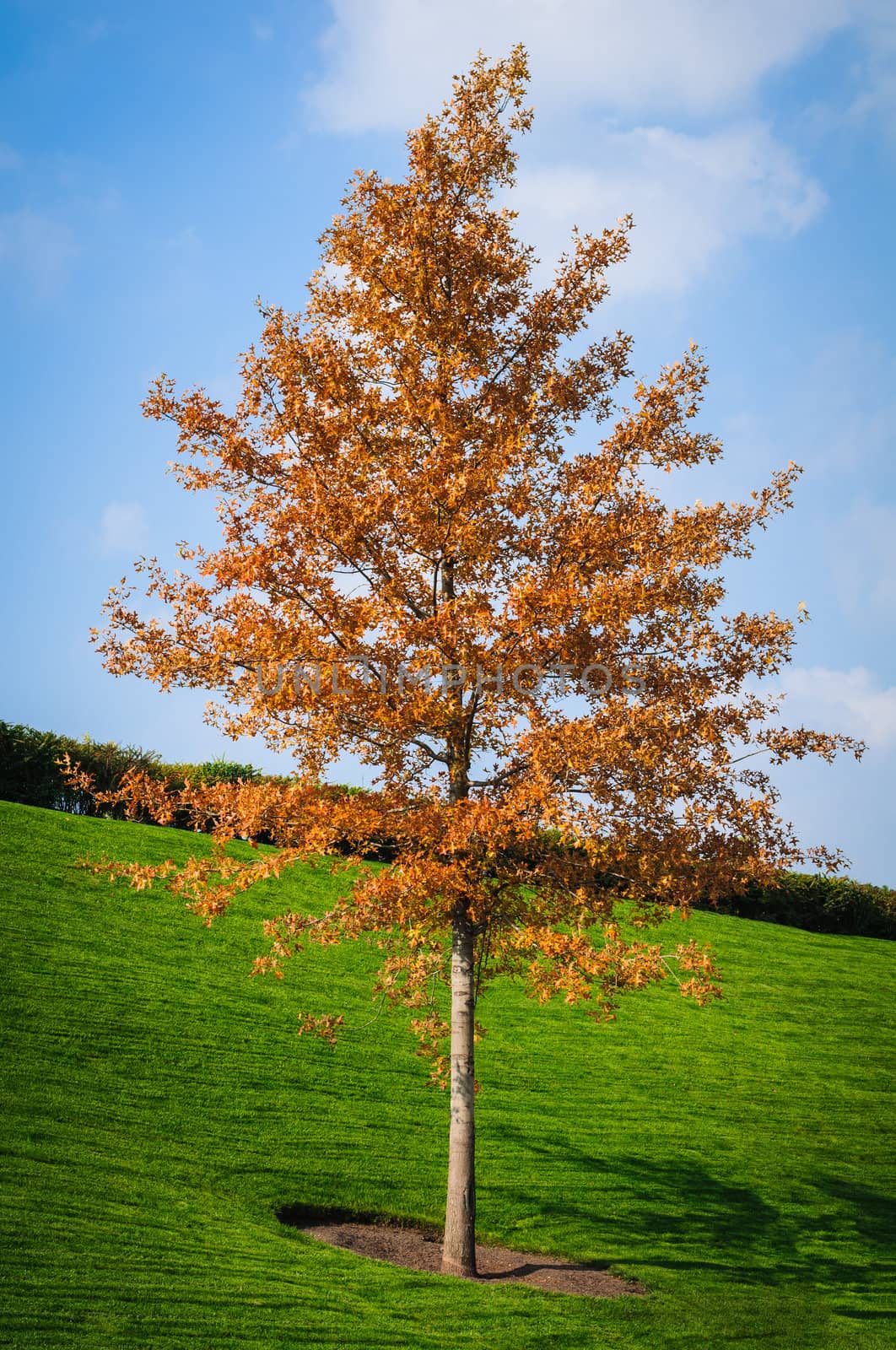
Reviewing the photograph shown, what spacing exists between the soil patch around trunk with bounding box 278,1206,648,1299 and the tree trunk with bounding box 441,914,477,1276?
24 centimetres

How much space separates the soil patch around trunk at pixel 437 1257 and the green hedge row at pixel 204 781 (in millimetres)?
8189

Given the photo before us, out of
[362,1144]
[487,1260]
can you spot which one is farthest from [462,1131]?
[362,1144]

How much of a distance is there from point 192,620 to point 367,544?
1.70 meters

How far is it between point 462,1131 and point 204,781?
10249 mm

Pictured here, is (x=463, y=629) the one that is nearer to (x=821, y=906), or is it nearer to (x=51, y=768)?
(x=51, y=768)

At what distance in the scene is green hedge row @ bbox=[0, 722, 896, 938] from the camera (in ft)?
61.3

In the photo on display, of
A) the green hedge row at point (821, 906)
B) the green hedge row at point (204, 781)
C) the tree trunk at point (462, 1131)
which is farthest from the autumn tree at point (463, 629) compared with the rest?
the green hedge row at point (821, 906)

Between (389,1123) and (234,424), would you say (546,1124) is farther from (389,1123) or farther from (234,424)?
(234,424)

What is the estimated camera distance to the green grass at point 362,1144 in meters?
7.20

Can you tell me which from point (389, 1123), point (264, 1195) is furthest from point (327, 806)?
point (389, 1123)

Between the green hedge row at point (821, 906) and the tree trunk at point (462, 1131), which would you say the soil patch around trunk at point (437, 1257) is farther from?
the green hedge row at point (821, 906)

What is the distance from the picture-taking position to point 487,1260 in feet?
31.6

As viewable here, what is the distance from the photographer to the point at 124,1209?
7918 mm

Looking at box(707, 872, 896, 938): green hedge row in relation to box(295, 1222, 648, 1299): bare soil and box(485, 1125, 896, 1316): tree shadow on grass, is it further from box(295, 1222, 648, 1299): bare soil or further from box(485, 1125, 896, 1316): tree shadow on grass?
box(295, 1222, 648, 1299): bare soil
